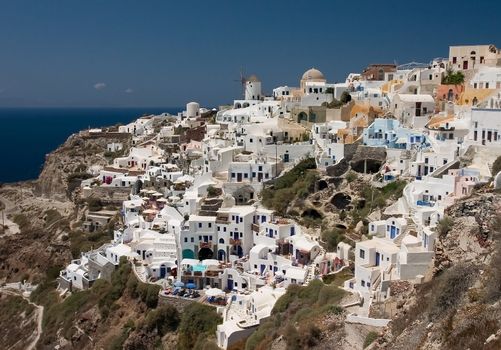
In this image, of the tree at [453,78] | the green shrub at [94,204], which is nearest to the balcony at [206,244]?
the green shrub at [94,204]

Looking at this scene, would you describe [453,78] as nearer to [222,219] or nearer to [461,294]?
[222,219]

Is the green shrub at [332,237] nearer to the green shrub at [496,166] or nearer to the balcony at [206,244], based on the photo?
the balcony at [206,244]

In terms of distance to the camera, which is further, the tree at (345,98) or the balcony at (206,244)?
the tree at (345,98)

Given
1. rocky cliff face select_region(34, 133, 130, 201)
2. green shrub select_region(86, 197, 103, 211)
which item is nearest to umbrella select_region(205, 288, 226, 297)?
green shrub select_region(86, 197, 103, 211)

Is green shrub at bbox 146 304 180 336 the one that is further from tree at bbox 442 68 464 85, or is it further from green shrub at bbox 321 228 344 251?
tree at bbox 442 68 464 85

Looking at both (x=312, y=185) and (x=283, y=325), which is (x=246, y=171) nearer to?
(x=312, y=185)
